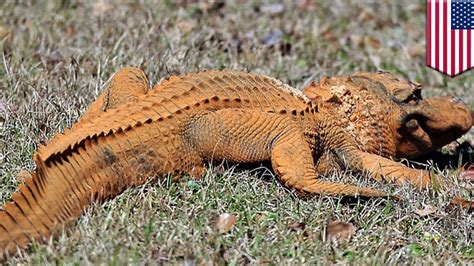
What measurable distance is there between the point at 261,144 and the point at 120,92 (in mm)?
Answer: 868

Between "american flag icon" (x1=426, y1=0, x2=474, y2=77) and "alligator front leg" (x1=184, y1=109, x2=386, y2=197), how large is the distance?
2295 mm

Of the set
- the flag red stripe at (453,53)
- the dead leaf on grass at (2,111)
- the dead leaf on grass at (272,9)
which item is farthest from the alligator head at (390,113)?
the dead leaf on grass at (272,9)

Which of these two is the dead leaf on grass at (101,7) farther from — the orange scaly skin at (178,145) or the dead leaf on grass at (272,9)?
the orange scaly skin at (178,145)

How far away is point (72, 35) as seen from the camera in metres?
6.81

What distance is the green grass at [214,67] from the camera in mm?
3898

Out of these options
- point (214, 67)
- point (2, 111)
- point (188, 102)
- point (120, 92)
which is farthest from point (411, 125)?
point (2, 111)

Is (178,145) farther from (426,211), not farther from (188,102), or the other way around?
(426,211)

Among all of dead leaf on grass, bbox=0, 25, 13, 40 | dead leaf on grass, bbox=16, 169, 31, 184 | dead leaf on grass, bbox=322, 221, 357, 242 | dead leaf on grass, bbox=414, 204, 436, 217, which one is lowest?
dead leaf on grass, bbox=414, 204, 436, 217

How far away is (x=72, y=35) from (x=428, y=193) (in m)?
3.35

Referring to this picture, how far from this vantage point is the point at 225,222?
4059mm

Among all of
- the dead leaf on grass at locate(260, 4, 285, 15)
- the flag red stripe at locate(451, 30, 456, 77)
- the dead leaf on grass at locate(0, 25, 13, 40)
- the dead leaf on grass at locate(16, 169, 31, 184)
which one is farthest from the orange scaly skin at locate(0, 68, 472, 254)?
the dead leaf on grass at locate(260, 4, 285, 15)

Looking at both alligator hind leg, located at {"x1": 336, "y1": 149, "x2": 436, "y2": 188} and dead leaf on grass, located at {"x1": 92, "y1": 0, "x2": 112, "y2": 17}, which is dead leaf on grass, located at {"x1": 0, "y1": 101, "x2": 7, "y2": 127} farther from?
dead leaf on grass, located at {"x1": 92, "y1": 0, "x2": 112, "y2": 17}

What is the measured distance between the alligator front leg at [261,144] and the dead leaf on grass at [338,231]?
0.26m

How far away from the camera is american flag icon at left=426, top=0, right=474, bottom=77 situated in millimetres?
6430
